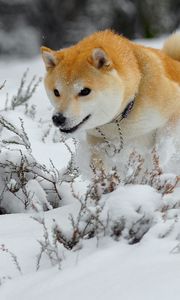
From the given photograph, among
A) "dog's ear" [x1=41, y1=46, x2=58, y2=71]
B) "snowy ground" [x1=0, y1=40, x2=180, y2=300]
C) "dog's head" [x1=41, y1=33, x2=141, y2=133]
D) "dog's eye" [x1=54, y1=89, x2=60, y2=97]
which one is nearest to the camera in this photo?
"snowy ground" [x1=0, y1=40, x2=180, y2=300]

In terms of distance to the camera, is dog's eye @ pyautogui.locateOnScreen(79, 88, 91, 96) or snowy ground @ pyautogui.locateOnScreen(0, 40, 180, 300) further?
dog's eye @ pyautogui.locateOnScreen(79, 88, 91, 96)

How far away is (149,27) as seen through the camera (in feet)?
33.9

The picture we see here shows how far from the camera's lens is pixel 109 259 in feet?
8.69

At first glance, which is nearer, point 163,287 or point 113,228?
point 163,287

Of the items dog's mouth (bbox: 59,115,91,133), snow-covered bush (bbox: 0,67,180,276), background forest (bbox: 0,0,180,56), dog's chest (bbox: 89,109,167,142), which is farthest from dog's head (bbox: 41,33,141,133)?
background forest (bbox: 0,0,180,56)

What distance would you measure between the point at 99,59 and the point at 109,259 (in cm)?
156

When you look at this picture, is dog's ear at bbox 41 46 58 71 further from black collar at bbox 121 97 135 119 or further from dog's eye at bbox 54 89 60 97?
black collar at bbox 121 97 135 119

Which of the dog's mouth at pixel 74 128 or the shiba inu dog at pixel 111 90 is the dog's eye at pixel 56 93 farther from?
the dog's mouth at pixel 74 128

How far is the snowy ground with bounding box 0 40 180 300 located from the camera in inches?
93.6

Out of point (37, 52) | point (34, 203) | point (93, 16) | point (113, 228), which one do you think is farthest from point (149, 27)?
point (113, 228)

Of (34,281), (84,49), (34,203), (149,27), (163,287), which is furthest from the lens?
(149,27)

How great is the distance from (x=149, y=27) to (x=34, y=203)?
23.0 feet

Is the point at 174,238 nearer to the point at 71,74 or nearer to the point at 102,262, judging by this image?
the point at 102,262

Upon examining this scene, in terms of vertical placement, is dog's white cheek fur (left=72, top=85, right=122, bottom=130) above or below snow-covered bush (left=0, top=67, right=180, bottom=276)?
above
